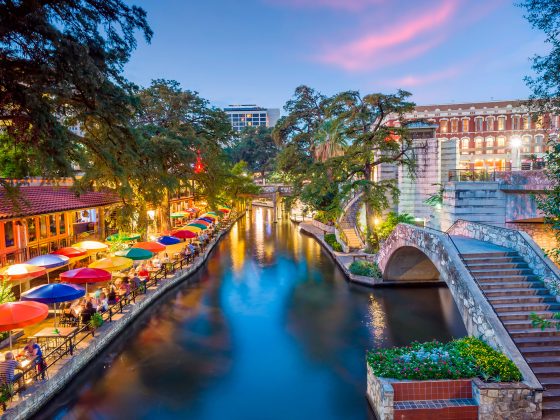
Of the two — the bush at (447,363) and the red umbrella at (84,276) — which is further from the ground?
the red umbrella at (84,276)

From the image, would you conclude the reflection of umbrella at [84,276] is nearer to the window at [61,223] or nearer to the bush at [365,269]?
the window at [61,223]

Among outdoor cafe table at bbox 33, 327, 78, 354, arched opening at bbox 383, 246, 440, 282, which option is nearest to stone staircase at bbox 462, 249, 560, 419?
arched opening at bbox 383, 246, 440, 282

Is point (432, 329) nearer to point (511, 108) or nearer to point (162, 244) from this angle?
point (162, 244)

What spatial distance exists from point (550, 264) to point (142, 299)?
17.4 m

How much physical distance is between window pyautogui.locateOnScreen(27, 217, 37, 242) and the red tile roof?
3.35 feet

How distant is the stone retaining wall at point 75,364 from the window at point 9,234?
7577 mm

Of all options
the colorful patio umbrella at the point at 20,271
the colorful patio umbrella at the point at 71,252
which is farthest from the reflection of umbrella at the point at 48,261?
the colorful patio umbrella at the point at 71,252

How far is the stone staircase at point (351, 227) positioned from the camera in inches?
1320

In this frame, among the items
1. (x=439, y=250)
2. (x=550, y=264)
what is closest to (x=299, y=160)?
(x=439, y=250)

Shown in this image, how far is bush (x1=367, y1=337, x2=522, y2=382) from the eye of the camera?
9.61 meters

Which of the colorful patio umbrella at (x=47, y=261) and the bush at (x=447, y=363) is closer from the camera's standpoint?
the bush at (x=447, y=363)

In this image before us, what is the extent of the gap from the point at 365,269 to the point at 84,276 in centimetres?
1573

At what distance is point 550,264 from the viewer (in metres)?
12.2

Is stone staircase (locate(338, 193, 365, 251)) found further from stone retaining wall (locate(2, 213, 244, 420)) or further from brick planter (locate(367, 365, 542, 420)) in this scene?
brick planter (locate(367, 365, 542, 420))
